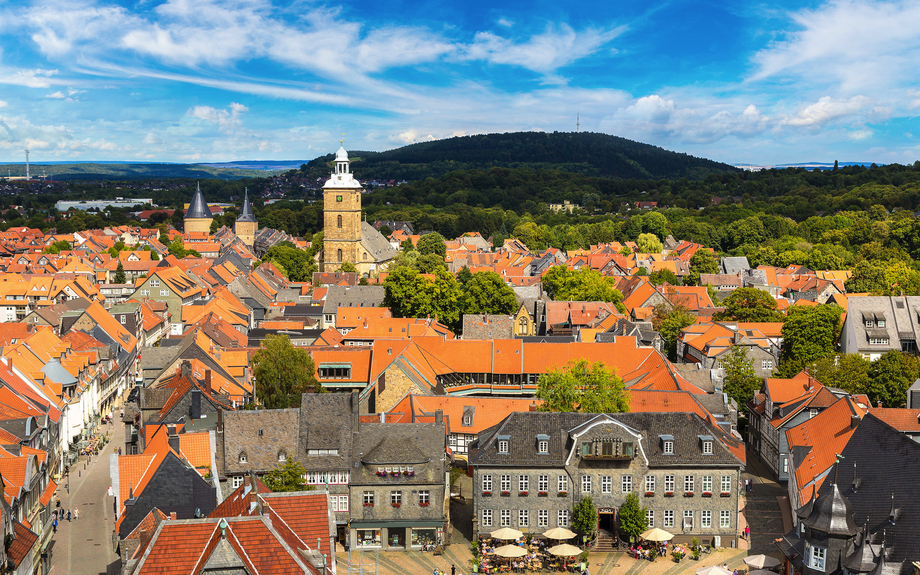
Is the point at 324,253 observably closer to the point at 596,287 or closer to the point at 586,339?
the point at 596,287

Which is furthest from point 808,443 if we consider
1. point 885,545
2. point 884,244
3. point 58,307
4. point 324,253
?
point 884,244

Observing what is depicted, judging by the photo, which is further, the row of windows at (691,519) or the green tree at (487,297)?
→ the green tree at (487,297)

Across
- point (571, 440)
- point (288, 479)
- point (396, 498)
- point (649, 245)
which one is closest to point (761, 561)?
point (571, 440)

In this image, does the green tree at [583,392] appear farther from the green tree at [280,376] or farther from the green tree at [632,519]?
the green tree at [280,376]

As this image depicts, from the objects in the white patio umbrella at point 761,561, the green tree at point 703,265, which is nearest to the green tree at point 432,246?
the green tree at point 703,265

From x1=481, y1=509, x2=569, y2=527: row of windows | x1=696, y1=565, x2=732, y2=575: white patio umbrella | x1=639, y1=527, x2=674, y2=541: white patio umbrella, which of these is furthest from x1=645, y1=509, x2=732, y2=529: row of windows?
x1=696, y1=565, x2=732, y2=575: white patio umbrella
